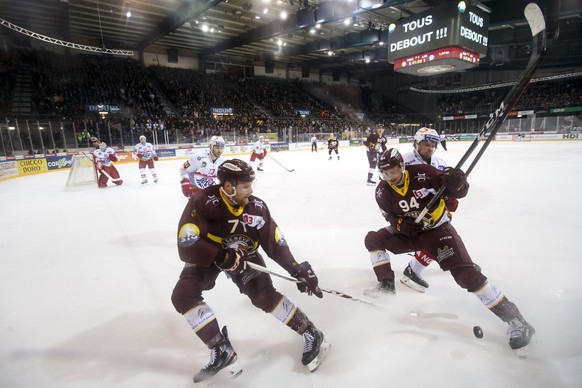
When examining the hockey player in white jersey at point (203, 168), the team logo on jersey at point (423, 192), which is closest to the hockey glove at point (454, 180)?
the team logo on jersey at point (423, 192)

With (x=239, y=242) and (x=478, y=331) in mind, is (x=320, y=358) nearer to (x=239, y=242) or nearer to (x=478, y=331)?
(x=239, y=242)

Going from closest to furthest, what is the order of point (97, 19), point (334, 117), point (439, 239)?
point (439, 239) → point (97, 19) → point (334, 117)

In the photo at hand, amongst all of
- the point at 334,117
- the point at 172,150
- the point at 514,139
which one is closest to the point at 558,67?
the point at 514,139

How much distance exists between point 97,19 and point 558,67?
3303 centimetres

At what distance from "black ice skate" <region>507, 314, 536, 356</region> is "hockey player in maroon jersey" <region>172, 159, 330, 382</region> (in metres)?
1.17

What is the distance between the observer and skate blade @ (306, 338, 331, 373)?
185cm

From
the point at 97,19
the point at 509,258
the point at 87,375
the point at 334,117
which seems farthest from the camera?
the point at 334,117

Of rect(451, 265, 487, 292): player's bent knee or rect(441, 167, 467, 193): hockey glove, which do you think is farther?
rect(441, 167, 467, 193): hockey glove

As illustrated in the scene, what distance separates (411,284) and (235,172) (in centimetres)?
193

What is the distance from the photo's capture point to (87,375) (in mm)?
1888

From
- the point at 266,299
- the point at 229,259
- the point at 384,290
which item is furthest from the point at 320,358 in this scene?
the point at 384,290

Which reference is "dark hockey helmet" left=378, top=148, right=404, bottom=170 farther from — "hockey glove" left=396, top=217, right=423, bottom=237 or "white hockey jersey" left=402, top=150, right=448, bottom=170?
"white hockey jersey" left=402, top=150, right=448, bottom=170

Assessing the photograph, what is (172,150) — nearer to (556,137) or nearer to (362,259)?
(362,259)

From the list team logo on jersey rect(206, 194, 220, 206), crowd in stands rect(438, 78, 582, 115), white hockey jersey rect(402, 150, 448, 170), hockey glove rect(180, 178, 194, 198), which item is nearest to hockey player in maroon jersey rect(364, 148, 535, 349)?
white hockey jersey rect(402, 150, 448, 170)
